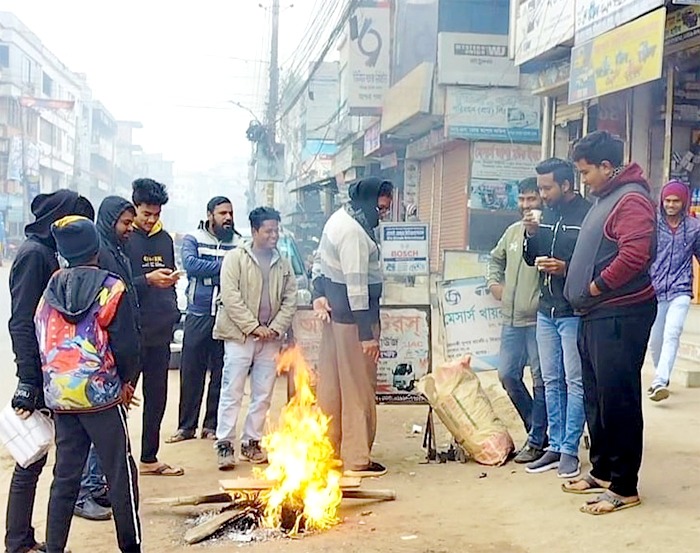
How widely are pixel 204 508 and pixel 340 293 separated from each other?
66.5 inches

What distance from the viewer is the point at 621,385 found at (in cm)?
448

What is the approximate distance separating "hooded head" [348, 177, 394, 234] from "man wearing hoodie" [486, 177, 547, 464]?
3.20 feet

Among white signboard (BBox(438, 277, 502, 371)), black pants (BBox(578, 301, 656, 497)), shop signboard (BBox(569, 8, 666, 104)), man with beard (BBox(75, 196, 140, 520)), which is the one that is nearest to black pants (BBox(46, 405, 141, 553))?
man with beard (BBox(75, 196, 140, 520))

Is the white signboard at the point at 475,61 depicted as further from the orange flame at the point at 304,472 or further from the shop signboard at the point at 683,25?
the orange flame at the point at 304,472

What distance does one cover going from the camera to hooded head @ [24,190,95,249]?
4.23 metres

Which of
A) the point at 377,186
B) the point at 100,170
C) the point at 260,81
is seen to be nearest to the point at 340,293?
the point at 377,186

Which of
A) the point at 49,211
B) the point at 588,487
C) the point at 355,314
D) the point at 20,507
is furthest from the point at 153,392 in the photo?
the point at 588,487

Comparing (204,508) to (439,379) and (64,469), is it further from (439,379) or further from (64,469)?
(439,379)

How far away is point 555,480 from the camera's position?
530cm

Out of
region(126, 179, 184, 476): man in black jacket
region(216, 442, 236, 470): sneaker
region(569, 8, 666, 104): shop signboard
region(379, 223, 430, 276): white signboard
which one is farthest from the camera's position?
region(379, 223, 430, 276): white signboard

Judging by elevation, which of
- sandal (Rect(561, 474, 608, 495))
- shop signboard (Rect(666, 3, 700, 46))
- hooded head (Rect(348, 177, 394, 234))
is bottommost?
sandal (Rect(561, 474, 608, 495))

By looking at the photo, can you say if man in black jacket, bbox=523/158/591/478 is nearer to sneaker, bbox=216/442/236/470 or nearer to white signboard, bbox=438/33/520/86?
sneaker, bbox=216/442/236/470

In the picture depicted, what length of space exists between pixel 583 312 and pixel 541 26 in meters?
8.50

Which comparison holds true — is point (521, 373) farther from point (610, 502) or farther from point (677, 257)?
point (677, 257)
